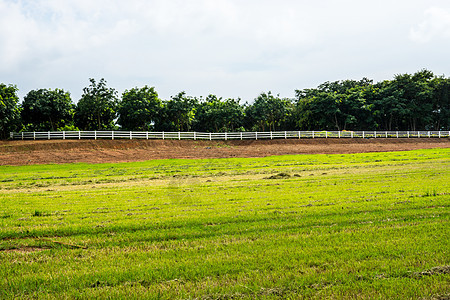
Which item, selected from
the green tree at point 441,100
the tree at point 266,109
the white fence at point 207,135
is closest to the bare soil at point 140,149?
the white fence at point 207,135

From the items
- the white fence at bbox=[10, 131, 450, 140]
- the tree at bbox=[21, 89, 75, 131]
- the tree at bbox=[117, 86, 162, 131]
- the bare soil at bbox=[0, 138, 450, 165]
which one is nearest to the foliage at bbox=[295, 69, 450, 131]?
the white fence at bbox=[10, 131, 450, 140]

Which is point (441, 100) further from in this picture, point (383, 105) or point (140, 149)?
point (140, 149)

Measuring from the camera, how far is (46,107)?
62.4m

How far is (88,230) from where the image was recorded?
8117 millimetres

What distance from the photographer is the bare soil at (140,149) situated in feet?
132

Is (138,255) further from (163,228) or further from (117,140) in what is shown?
(117,140)

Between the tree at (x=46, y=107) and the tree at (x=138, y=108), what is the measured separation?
9244 mm

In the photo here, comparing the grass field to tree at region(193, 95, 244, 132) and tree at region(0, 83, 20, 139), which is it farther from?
tree at region(193, 95, 244, 132)

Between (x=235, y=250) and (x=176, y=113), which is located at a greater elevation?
(x=176, y=113)

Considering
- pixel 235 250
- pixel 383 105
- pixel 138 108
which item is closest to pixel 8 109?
pixel 138 108

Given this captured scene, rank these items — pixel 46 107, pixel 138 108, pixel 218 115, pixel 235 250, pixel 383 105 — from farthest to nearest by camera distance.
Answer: pixel 383 105 < pixel 218 115 < pixel 138 108 < pixel 46 107 < pixel 235 250

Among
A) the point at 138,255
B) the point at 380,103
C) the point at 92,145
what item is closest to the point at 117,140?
the point at 92,145

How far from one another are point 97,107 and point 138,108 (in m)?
6.97

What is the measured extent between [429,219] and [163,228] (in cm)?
588
